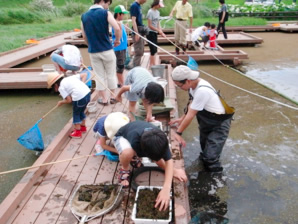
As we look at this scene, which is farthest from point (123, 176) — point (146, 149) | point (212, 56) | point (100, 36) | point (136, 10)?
point (212, 56)

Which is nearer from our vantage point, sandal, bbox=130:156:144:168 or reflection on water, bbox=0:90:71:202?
sandal, bbox=130:156:144:168

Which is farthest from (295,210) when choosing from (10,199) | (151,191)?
(10,199)

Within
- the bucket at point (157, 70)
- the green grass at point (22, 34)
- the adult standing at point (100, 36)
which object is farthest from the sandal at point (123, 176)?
the green grass at point (22, 34)

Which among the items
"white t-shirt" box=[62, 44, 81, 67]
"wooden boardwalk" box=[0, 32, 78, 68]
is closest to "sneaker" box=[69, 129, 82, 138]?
"white t-shirt" box=[62, 44, 81, 67]

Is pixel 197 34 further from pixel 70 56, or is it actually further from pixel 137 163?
pixel 137 163

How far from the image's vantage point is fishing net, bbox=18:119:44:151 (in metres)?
3.12

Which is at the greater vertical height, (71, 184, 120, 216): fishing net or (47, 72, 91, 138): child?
(47, 72, 91, 138): child

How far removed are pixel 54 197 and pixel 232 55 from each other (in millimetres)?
6843

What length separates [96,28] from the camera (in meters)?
3.64

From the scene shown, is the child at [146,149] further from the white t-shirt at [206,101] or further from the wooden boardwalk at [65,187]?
the white t-shirt at [206,101]

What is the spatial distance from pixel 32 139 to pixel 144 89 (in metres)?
1.55

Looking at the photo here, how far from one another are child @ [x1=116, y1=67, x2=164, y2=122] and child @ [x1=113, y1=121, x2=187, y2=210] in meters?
0.56

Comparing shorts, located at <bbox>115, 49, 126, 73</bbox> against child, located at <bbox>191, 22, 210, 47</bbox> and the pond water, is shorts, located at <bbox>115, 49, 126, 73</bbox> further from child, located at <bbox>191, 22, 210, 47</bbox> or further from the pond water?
child, located at <bbox>191, 22, 210, 47</bbox>

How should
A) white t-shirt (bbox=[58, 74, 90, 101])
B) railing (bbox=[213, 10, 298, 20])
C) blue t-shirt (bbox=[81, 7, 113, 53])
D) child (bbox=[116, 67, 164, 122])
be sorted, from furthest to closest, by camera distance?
railing (bbox=[213, 10, 298, 20]), blue t-shirt (bbox=[81, 7, 113, 53]), white t-shirt (bbox=[58, 74, 90, 101]), child (bbox=[116, 67, 164, 122])
